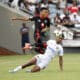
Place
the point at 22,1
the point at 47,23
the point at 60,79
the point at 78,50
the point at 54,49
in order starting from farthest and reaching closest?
the point at 22,1 → the point at 78,50 → the point at 47,23 → the point at 54,49 → the point at 60,79

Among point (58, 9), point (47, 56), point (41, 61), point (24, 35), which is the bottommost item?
point (24, 35)

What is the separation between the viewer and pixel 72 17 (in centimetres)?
2750

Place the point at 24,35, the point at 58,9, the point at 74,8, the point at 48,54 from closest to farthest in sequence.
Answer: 1. the point at 48,54
2. the point at 24,35
3. the point at 74,8
4. the point at 58,9

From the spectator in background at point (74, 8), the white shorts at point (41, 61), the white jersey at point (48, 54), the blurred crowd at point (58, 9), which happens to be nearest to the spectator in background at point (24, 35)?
the blurred crowd at point (58, 9)

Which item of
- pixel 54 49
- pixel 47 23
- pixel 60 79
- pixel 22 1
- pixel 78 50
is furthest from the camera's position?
pixel 22 1

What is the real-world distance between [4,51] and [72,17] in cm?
A: 441

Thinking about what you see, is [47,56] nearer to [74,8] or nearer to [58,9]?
[74,8]

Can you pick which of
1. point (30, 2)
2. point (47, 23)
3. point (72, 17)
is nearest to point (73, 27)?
point (72, 17)

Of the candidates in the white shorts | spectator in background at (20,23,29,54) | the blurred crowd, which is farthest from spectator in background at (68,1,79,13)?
the white shorts

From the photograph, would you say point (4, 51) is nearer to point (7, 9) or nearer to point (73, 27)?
point (7, 9)

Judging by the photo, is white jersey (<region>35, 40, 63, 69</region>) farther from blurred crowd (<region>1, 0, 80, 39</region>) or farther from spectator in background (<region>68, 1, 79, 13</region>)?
spectator in background (<region>68, 1, 79, 13</region>)

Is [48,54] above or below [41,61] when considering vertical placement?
above

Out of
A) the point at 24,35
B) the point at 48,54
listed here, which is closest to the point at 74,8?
the point at 24,35

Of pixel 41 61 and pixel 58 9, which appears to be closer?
pixel 41 61
